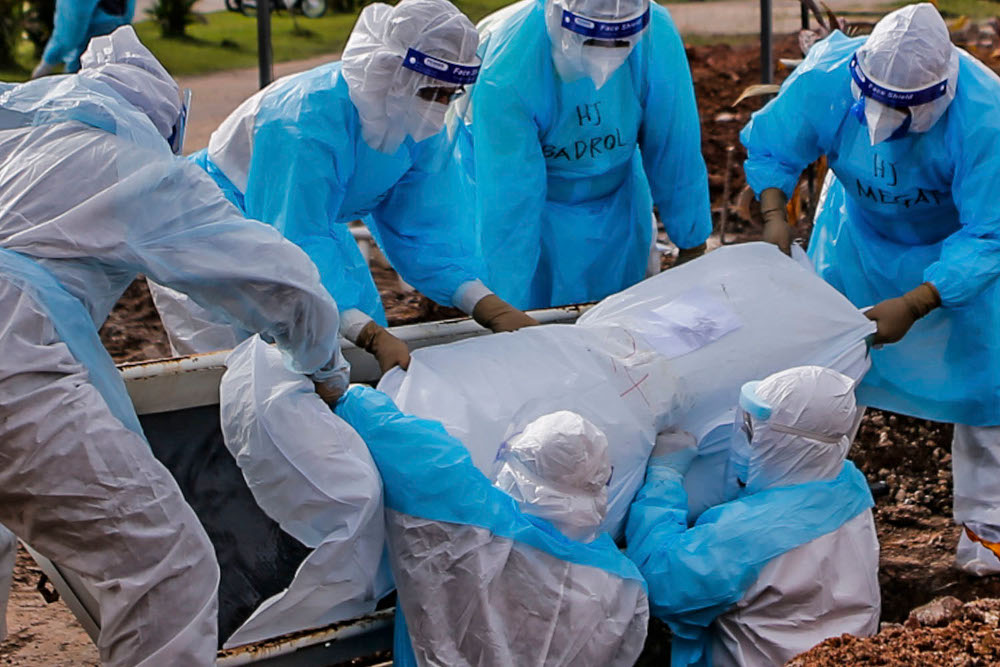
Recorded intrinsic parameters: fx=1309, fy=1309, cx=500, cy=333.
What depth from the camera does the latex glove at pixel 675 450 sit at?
313cm

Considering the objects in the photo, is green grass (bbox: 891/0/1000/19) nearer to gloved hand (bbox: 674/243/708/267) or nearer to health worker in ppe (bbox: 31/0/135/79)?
health worker in ppe (bbox: 31/0/135/79)

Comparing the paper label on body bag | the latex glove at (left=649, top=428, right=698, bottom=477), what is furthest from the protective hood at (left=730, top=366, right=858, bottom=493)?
the paper label on body bag

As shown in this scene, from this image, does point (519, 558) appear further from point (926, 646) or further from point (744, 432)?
point (926, 646)

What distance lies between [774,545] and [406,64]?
143 centimetres

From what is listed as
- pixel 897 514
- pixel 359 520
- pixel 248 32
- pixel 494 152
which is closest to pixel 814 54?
pixel 494 152

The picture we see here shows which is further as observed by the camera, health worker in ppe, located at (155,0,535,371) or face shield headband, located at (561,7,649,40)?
face shield headband, located at (561,7,649,40)

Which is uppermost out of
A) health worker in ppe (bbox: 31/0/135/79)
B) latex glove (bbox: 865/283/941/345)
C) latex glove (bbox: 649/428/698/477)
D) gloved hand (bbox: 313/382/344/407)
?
A: gloved hand (bbox: 313/382/344/407)

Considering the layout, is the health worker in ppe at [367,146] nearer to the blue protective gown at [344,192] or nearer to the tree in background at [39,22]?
the blue protective gown at [344,192]

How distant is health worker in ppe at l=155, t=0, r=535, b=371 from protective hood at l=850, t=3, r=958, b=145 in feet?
3.39

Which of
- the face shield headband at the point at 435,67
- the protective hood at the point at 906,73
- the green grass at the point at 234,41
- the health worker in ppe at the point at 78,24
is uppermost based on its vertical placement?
the face shield headband at the point at 435,67

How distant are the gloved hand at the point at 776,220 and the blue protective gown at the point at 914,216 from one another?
0.04 m

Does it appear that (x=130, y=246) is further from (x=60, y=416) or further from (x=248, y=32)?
(x=248, y=32)

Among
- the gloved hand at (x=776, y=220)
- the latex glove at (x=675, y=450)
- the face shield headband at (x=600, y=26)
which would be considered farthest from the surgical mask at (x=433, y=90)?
the gloved hand at (x=776, y=220)

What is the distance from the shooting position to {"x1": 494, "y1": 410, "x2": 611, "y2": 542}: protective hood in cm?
260
